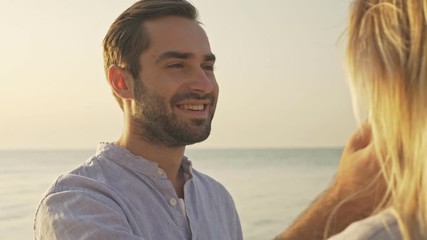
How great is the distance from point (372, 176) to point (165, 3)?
1939 mm

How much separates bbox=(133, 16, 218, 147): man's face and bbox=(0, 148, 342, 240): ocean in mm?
10101

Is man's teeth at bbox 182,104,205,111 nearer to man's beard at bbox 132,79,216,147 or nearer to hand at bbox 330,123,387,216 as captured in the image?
man's beard at bbox 132,79,216,147

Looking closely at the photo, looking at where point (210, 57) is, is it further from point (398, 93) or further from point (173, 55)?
point (398, 93)

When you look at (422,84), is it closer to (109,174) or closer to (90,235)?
(90,235)

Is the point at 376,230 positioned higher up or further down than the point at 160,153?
higher up

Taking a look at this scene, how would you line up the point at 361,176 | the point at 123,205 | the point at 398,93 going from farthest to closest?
the point at 123,205 → the point at 361,176 → the point at 398,93

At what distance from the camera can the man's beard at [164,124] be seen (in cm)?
310

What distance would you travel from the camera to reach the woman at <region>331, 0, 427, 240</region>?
4.50 feet

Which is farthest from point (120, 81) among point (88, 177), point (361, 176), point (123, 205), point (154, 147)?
point (361, 176)

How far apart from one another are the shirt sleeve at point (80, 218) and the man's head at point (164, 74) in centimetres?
49

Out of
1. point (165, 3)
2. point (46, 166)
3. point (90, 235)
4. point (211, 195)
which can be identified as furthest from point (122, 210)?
point (46, 166)

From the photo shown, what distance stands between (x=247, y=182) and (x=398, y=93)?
3032cm

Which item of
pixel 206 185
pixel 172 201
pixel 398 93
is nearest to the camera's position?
pixel 398 93

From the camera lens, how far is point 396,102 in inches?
54.7
